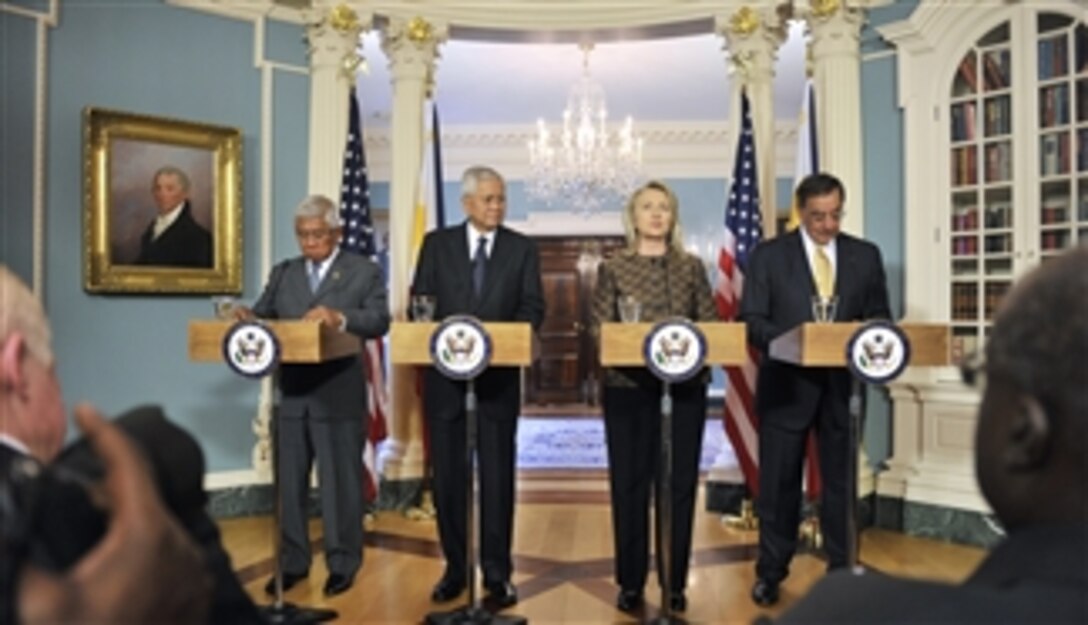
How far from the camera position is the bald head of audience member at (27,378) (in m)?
0.82

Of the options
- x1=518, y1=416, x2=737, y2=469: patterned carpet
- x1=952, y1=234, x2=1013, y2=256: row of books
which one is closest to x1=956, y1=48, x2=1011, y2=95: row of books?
x1=952, y1=234, x2=1013, y2=256: row of books

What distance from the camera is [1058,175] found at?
3814 mm

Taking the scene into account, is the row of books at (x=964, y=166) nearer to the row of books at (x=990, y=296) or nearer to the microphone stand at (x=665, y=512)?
the row of books at (x=990, y=296)

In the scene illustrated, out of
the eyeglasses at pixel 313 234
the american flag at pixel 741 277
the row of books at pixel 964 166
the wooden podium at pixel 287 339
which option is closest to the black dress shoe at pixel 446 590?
the wooden podium at pixel 287 339

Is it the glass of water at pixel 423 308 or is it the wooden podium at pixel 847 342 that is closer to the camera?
the wooden podium at pixel 847 342

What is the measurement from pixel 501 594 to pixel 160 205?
274cm

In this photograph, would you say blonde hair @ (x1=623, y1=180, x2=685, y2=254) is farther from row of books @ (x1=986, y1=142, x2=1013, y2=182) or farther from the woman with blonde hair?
row of books @ (x1=986, y1=142, x2=1013, y2=182)

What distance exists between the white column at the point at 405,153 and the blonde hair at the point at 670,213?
2013 mm

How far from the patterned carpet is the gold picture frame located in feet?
→ 9.57

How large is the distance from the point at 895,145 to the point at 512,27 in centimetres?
227

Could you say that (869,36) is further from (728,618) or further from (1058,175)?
(728,618)

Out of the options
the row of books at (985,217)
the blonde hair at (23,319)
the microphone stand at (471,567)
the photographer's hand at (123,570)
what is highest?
the row of books at (985,217)

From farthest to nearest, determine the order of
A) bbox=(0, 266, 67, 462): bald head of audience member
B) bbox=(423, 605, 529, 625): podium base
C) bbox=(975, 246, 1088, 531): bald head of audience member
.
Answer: bbox=(423, 605, 529, 625): podium base, bbox=(0, 266, 67, 462): bald head of audience member, bbox=(975, 246, 1088, 531): bald head of audience member

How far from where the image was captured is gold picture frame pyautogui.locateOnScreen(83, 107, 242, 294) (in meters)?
4.07
